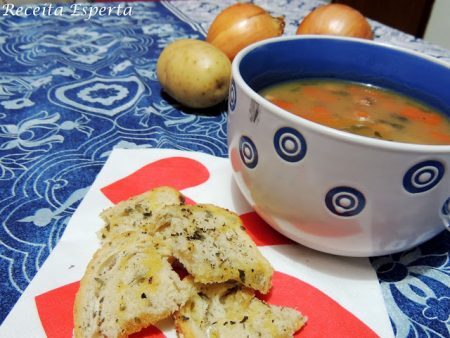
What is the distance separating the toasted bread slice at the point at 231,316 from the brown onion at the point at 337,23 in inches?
34.7

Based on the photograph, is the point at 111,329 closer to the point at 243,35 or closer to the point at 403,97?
the point at 403,97

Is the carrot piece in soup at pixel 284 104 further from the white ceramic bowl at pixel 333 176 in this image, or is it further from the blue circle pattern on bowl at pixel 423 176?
the blue circle pattern on bowl at pixel 423 176

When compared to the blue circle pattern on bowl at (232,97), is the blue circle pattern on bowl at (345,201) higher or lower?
lower

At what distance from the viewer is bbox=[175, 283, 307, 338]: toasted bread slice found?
45 centimetres

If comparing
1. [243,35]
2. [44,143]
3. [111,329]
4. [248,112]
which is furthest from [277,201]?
[243,35]

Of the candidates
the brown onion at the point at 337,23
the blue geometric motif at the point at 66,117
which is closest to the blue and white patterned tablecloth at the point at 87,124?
the blue geometric motif at the point at 66,117

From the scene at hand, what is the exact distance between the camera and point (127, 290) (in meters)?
0.47

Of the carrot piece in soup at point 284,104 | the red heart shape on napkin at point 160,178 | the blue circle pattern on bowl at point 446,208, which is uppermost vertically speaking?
the carrot piece in soup at point 284,104

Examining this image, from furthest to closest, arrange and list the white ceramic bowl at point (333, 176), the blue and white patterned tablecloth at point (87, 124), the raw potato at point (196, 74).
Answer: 1. the raw potato at point (196, 74)
2. the blue and white patterned tablecloth at point (87, 124)
3. the white ceramic bowl at point (333, 176)

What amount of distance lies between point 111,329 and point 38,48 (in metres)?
1.05

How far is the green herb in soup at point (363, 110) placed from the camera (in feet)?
1.88

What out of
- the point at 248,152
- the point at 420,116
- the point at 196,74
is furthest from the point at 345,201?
the point at 196,74

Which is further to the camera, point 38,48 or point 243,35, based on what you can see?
point 38,48

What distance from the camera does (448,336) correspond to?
0.49 m
